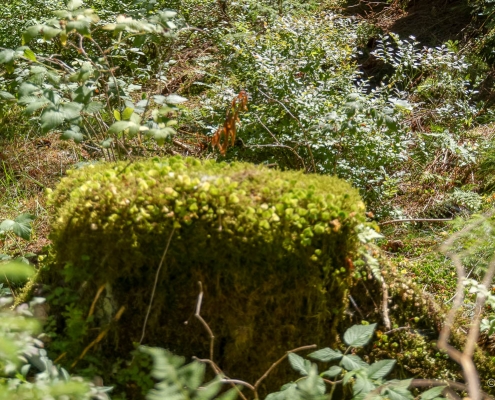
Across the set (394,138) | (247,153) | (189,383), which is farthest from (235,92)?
(189,383)

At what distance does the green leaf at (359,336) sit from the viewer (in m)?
2.66

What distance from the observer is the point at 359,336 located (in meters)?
2.68

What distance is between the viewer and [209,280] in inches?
133

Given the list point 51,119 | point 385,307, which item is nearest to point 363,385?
point 385,307

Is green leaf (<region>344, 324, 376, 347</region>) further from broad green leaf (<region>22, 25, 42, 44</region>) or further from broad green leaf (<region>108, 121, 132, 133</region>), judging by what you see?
broad green leaf (<region>22, 25, 42, 44</region>)

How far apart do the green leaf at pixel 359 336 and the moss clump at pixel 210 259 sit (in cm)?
64

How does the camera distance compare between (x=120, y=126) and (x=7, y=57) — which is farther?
(x=7, y=57)

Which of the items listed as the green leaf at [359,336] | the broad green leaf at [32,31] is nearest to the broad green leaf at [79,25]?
the broad green leaf at [32,31]

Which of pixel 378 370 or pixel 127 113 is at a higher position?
pixel 127 113

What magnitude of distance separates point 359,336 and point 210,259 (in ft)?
3.02

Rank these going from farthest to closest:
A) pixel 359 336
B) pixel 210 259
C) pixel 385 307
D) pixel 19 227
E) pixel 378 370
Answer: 1. pixel 19 227
2. pixel 385 307
3. pixel 210 259
4. pixel 359 336
5. pixel 378 370

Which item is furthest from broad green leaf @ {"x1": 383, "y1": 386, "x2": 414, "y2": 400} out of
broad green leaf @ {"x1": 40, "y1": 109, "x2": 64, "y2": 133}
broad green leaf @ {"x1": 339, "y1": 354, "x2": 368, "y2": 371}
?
broad green leaf @ {"x1": 40, "y1": 109, "x2": 64, "y2": 133}

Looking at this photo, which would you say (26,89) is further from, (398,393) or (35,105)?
(398,393)

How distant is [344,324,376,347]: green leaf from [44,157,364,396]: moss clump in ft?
2.10
